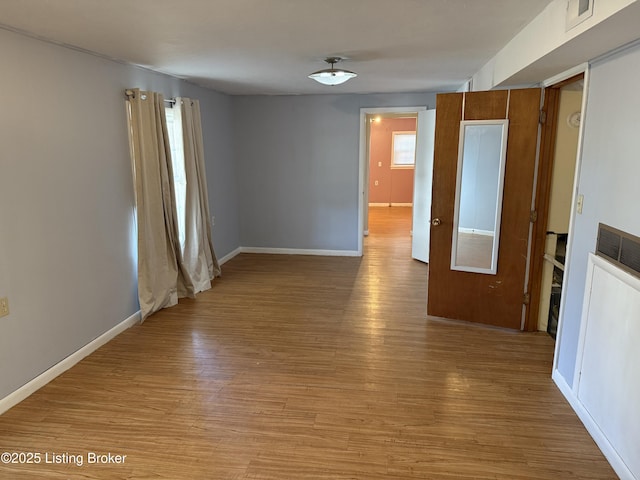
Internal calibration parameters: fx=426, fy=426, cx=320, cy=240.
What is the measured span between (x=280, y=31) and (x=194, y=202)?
2440mm

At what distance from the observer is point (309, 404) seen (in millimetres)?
2617

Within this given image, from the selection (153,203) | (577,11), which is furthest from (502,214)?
(153,203)

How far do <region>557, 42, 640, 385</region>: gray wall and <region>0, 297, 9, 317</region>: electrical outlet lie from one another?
3.46 metres

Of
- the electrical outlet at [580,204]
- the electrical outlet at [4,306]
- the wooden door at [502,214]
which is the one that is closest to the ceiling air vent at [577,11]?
the electrical outlet at [580,204]

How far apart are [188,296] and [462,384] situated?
2855 millimetres

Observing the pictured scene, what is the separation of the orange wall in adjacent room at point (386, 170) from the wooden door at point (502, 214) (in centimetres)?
694

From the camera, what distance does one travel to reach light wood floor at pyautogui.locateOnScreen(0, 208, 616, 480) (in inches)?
83.8

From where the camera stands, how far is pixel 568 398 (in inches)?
104

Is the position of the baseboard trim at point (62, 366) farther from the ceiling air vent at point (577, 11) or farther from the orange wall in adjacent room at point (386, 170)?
the orange wall in adjacent room at point (386, 170)

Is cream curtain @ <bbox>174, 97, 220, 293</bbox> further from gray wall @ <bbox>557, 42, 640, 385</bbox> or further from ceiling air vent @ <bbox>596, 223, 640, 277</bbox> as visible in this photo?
ceiling air vent @ <bbox>596, 223, 640, 277</bbox>

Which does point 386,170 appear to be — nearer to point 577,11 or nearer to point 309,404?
point 309,404

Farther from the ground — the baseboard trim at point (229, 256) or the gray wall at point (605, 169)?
the gray wall at point (605, 169)

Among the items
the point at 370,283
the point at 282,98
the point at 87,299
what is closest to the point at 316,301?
the point at 370,283

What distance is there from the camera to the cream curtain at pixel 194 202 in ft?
14.5
